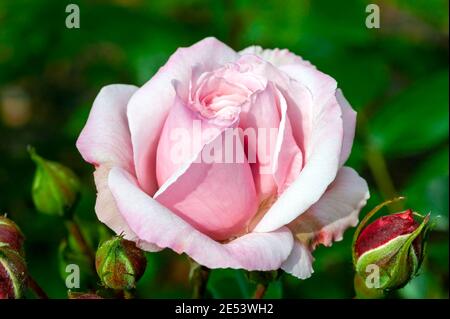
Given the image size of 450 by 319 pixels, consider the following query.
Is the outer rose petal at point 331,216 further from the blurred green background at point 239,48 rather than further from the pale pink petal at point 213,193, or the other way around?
the blurred green background at point 239,48

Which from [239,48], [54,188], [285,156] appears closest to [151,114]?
[285,156]

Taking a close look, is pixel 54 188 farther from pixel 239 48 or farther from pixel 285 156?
pixel 239 48

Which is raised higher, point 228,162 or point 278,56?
point 278,56

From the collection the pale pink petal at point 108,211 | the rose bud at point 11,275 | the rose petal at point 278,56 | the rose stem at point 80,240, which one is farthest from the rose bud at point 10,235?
the rose petal at point 278,56

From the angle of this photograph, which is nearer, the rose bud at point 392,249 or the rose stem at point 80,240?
the rose bud at point 392,249

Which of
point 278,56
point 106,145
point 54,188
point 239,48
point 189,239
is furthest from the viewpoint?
point 239,48

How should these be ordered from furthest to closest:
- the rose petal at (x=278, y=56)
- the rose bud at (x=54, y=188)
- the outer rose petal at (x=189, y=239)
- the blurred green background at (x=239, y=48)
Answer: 1. the blurred green background at (x=239, y=48)
2. the rose bud at (x=54, y=188)
3. the rose petal at (x=278, y=56)
4. the outer rose petal at (x=189, y=239)

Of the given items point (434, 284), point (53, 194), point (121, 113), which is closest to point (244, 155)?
point (121, 113)

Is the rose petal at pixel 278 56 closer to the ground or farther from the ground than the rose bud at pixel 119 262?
farther from the ground
